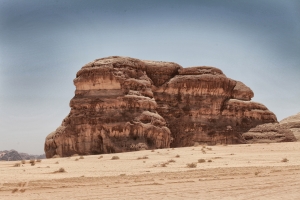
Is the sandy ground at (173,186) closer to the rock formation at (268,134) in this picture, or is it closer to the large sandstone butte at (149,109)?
the large sandstone butte at (149,109)

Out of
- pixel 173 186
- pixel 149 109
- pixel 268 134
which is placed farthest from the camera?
pixel 268 134

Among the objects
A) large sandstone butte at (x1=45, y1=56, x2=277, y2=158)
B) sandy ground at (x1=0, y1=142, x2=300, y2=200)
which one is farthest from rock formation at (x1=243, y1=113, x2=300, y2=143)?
sandy ground at (x1=0, y1=142, x2=300, y2=200)

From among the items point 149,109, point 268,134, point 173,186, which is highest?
point 149,109

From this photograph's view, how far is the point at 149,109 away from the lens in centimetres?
4003

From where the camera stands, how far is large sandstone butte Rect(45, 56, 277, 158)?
3694cm

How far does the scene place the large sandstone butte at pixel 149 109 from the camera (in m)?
36.9

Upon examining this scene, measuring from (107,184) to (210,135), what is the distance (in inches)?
1370

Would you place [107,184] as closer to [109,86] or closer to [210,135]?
[109,86]

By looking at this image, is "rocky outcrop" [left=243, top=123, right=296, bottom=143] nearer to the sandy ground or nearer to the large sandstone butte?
the large sandstone butte

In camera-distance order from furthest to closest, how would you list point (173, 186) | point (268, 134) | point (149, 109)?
point (268, 134), point (149, 109), point (173, 186)

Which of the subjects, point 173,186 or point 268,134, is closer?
point 173,186

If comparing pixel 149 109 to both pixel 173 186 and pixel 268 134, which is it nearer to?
pixel 268 134

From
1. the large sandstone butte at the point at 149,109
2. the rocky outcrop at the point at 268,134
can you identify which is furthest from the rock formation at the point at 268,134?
the large sandstone butte at the point at 149,109

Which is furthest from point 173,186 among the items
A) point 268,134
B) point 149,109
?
point 268,134
